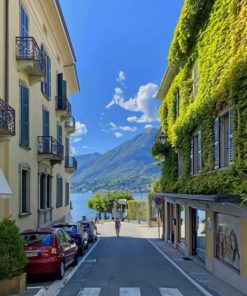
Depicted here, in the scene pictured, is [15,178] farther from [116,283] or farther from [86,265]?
[116,283]

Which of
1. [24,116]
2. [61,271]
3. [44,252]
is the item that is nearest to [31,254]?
[44,252]

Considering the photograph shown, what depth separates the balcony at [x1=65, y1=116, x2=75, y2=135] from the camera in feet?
132

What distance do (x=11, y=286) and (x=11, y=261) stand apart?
26.0 inches

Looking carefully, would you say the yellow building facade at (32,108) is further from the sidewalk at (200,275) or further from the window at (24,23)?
the sidewalk at (200,275)

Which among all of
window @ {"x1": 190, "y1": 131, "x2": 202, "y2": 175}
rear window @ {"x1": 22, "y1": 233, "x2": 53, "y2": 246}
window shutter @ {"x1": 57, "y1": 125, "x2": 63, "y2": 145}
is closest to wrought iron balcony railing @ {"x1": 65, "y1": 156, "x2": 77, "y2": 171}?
window shutter @ {"x1": 57, "y1": 125, "x2": 63, "y2": 145}

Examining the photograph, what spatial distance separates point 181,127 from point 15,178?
8.93m

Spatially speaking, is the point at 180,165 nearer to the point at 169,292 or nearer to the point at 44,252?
the point at 44,252

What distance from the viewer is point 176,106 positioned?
97.7 ft

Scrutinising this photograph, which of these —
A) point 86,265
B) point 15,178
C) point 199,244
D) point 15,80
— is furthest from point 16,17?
point 199,244

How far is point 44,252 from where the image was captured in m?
15.4

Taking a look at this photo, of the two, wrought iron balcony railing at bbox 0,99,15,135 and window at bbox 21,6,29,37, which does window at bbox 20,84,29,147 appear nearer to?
window at bbox 21,6,29,37

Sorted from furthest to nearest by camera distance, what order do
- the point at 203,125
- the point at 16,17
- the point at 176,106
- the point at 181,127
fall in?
the point at 176,106 → the point at 181,127 → the point at 16,17 → the point at 203,125

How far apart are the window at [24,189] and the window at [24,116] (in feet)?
3.73

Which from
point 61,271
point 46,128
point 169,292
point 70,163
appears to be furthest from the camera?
point 70,163
